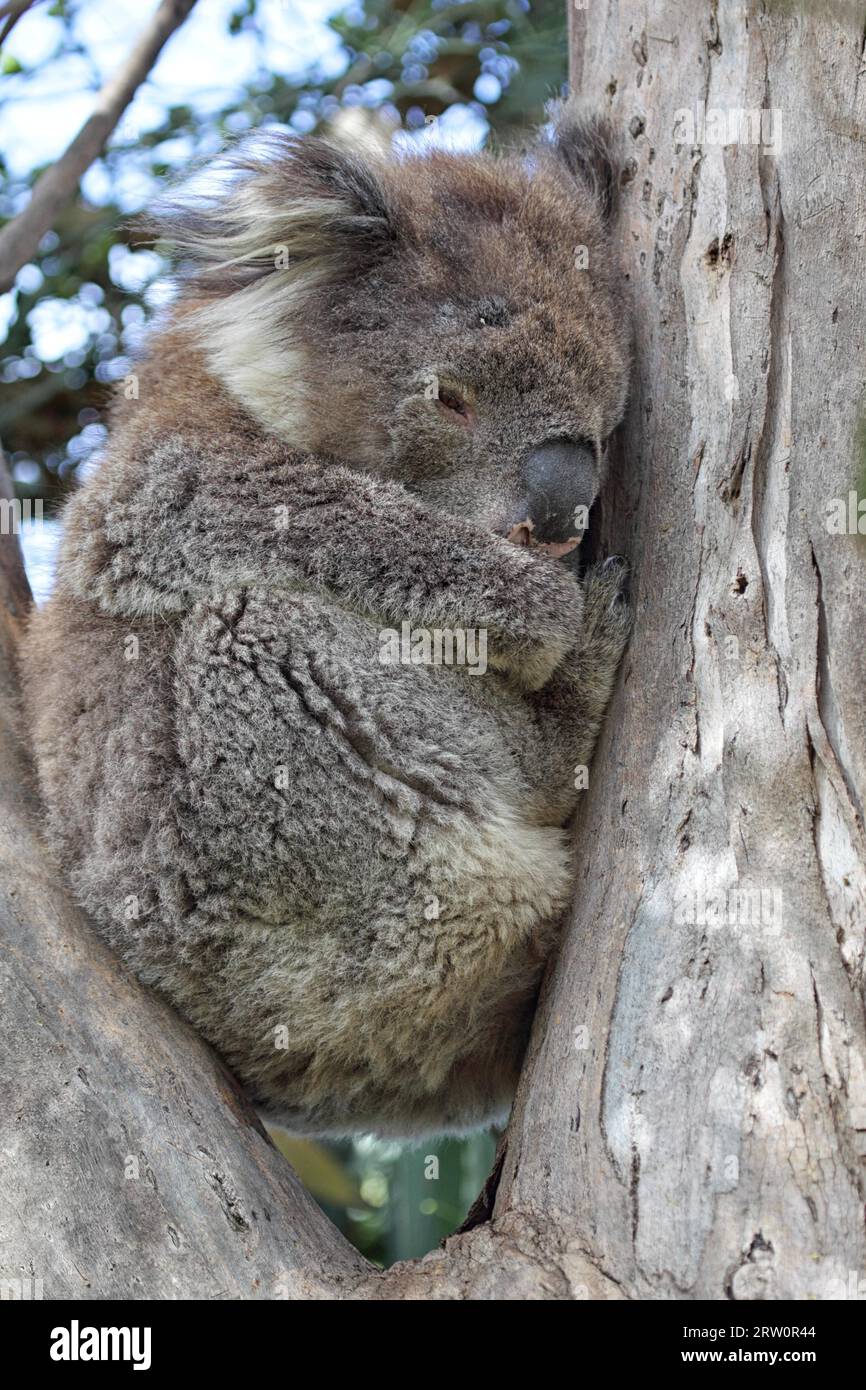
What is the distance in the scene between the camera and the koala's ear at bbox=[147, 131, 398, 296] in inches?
130

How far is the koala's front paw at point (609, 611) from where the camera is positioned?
122 inches

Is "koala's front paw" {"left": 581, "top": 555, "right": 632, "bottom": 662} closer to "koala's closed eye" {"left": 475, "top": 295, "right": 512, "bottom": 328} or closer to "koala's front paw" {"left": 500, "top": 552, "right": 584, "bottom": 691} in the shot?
"koala's front paw" {"left": 500, "top": 552, "right": 584, "bottom": 691}

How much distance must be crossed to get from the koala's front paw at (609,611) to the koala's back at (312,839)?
26 centimetres

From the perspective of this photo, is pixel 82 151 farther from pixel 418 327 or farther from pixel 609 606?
pixel 609 606

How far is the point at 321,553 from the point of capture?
3078 mm

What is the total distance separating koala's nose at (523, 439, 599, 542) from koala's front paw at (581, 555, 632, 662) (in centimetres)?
18

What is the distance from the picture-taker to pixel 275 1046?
10.3ft

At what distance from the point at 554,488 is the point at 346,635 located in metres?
0.65

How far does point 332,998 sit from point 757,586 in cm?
138

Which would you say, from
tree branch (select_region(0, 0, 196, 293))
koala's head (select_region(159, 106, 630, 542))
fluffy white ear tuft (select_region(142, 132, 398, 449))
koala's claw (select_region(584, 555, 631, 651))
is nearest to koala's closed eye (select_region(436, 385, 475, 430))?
koala's head (select_region(159, 106, 630, 542))

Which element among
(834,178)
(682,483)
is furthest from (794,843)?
(834,178)

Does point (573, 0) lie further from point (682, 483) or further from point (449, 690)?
point (449, 690)

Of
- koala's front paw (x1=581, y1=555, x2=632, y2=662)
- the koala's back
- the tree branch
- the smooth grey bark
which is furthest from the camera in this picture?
the tree branch

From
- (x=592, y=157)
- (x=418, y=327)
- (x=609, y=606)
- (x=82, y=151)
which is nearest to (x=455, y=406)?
(x=418, y=327)
